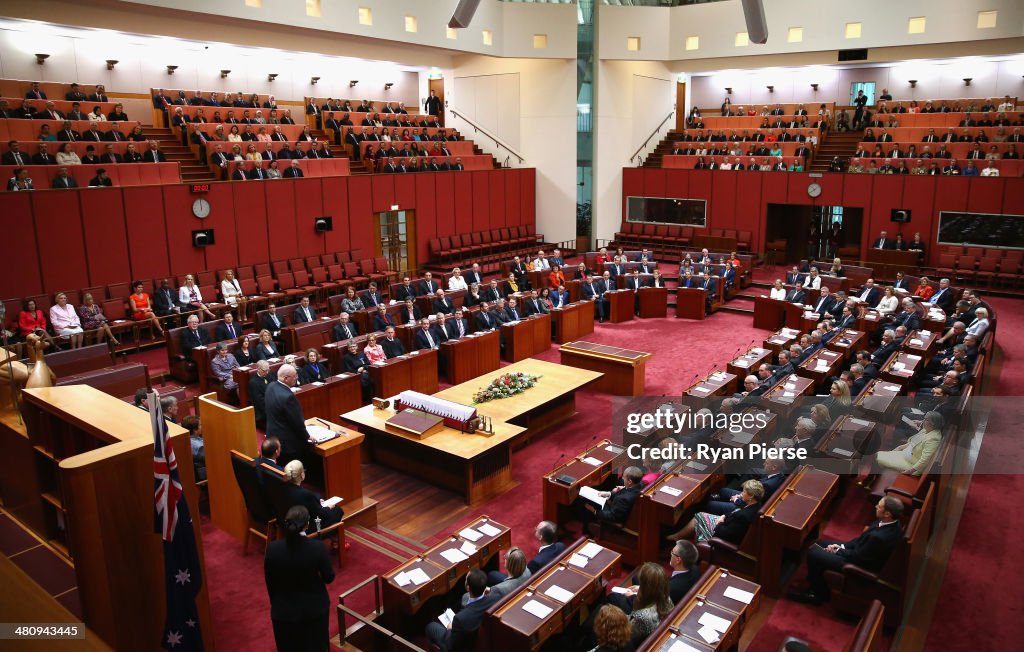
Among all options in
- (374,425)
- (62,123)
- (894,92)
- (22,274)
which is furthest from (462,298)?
(894,92)

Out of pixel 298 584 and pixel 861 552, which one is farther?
pixel 861 552

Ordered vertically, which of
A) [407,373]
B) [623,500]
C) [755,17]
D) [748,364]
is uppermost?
[755,17]

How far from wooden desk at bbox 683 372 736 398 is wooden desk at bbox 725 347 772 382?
32 centimetres

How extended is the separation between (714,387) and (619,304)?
6405 mm

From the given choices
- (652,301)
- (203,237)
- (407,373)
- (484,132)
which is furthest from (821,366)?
(484,132)

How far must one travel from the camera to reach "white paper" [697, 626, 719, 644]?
15.5ft

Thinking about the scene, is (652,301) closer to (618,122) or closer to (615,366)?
(615,366)

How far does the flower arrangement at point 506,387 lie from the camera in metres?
9.85

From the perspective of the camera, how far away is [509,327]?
1355cm

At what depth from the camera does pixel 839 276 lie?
56.9 ft

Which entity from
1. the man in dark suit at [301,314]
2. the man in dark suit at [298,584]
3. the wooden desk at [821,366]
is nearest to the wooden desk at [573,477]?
the man in dark suit at [298,584]

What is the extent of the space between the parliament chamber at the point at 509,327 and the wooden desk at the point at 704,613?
0.04 metres

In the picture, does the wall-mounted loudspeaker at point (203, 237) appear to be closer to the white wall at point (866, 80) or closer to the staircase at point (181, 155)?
the staircase at point (181, 155)

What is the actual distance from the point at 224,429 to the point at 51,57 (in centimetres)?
1658
